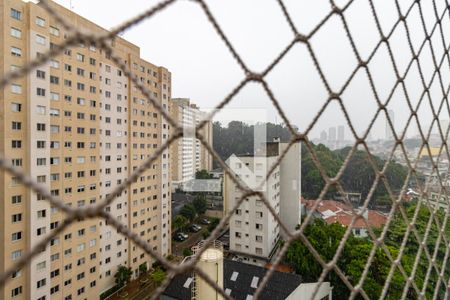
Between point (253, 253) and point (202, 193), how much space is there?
15.8 feet

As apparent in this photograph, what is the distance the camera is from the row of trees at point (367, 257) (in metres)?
3.14

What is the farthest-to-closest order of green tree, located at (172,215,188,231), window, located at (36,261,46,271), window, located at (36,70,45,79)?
green tree, located at (172,215,188,231) → window, located at (36,261,46,271) → window, located at (36,70,45,79)

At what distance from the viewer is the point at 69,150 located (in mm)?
4117

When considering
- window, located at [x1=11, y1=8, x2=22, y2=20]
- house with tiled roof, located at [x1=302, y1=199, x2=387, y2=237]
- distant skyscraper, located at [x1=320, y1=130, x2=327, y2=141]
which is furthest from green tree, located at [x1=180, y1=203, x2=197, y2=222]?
window, located at [x1=11, y1=8, x2=22, y2=20]

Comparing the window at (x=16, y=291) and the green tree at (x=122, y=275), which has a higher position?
the window at (x=16, y=291)

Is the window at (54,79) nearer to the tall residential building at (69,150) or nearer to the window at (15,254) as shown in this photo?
the tall residential building at (69,150)

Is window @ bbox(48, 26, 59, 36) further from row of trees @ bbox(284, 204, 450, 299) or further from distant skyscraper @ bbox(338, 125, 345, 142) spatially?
distant skyscraper @ bbox(338, 125, 345, 142)

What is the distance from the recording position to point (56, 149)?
12.9 feet

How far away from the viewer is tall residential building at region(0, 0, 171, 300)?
11.2ft

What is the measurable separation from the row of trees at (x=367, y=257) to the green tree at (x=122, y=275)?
2.90 meters

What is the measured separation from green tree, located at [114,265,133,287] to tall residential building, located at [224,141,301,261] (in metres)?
1.97

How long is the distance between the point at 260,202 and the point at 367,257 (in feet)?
6.50

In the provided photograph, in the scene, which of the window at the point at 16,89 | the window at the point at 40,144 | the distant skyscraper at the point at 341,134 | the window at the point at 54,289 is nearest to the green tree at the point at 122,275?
the window at the point at 54,289

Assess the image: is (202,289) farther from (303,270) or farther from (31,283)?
(31,283)
